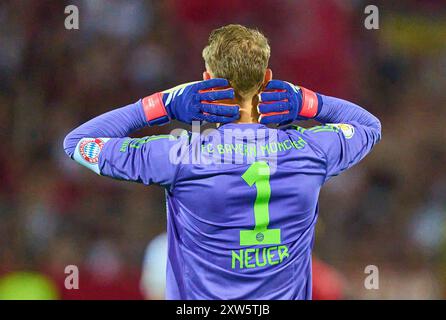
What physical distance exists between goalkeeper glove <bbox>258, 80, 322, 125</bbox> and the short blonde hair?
0.05 meters

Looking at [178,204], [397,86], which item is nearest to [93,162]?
[178,204]

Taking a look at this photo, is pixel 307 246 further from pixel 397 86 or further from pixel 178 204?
pixel 397 86

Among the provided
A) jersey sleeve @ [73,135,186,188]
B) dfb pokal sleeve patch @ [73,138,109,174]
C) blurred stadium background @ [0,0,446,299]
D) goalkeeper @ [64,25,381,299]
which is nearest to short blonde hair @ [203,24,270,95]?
goalkeeper @ [64,25,381,299]

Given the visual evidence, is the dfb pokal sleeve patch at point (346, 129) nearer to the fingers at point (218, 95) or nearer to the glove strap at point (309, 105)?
the glove strap at point (309, 105)

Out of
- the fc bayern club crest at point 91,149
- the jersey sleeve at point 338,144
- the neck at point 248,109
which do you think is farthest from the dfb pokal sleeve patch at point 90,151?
the jersey sleeve at point 338,144

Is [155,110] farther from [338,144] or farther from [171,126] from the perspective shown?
[171,126]

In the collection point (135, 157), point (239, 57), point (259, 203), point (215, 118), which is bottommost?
point (259, 203)

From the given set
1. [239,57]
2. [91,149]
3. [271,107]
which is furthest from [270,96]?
[91,149]

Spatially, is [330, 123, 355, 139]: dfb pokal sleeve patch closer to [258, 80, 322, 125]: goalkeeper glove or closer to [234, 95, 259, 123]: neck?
[258, 80, 322, 125]: goalkeeper glove

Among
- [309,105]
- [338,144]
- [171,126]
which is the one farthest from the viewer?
[171,126]

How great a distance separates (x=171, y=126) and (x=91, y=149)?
338 cm

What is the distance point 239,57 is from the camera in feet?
6.59

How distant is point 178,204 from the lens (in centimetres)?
201

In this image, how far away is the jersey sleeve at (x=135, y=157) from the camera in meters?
1.95
